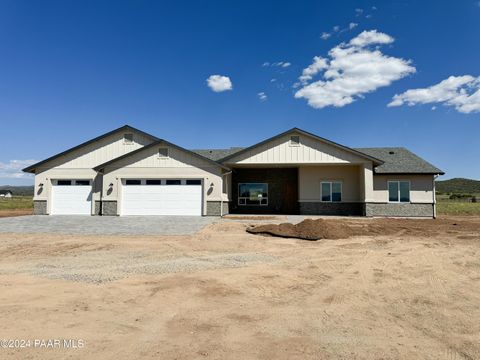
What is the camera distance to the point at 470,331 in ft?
13.6

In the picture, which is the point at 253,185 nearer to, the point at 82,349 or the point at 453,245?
the point at 453,245

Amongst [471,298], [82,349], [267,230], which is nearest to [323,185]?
[267,230]

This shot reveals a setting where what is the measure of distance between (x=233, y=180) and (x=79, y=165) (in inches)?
435

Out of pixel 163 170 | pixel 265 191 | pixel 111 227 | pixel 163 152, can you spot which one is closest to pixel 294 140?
pixel 265 191

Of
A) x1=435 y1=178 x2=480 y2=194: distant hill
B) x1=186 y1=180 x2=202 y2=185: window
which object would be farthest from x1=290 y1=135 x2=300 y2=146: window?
x1=435 y1=178 x2=480 y2=194: distant hill

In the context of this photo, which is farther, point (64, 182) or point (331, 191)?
point (331, 191)

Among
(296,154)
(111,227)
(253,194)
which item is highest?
(296,154)

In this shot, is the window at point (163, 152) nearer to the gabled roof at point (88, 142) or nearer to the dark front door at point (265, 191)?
the gabled roof at point (88, 142)

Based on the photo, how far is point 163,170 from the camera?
2030 cm

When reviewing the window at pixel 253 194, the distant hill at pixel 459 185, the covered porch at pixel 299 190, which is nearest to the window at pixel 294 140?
the covered porch at pixel 299 190

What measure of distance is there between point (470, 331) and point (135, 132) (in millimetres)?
21764

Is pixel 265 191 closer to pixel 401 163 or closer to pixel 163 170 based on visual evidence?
pixel 163 170

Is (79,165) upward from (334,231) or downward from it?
upward

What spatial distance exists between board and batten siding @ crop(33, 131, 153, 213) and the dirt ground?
40.2ft
